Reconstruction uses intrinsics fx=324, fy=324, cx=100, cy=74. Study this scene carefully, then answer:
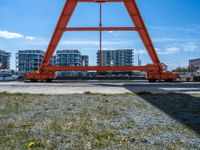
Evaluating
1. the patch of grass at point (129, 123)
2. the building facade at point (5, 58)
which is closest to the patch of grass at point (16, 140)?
the patch of grass at point (129, 123)

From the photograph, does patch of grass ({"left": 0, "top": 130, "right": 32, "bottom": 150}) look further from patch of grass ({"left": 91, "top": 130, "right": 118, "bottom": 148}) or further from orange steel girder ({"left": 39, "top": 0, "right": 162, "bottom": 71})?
orange steel girder ({"left": 39, "top": 0, "right": 162, "bottom": 71})

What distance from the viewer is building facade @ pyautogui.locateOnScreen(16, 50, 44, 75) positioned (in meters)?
97.4

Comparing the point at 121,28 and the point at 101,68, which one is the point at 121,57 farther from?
the point at 121,28

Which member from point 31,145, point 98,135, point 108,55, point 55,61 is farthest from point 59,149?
point 55,61

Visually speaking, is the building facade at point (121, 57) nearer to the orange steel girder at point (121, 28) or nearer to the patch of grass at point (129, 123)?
the orange steel girder at point (121, 28)

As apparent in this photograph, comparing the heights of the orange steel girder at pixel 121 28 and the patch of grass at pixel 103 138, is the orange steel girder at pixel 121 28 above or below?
above

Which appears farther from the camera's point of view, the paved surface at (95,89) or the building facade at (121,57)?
the building facade at (121,57)

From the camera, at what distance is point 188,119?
749 cm

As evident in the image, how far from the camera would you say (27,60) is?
10012 cm

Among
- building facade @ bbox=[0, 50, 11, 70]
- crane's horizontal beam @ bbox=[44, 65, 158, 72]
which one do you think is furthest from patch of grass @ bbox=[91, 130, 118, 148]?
building facade @ bbox=[0, 50, 11, 70]

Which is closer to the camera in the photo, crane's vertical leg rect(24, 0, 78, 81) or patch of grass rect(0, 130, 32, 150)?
patch of grass rect(0, 130, 32, 150)

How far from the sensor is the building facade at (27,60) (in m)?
97.4

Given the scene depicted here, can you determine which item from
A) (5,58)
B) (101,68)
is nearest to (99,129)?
(101,68)

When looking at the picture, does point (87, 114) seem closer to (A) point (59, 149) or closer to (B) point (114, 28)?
(A) point (59, 149)
